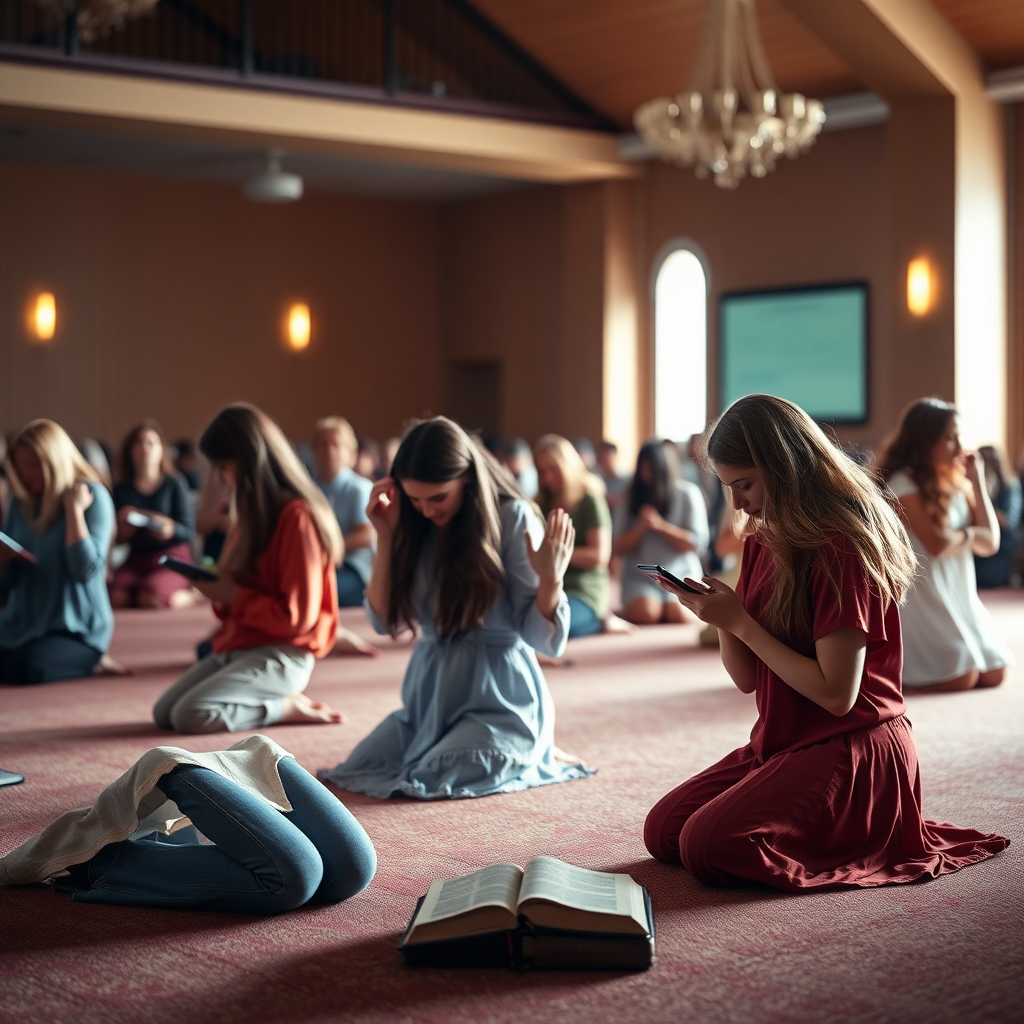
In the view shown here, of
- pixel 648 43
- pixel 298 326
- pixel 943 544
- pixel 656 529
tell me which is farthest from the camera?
pixel 298 326

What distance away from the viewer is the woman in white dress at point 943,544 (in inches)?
243

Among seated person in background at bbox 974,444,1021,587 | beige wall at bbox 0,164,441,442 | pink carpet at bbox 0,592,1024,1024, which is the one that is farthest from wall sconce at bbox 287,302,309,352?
pink carpet at bbox 0,592,1024,1024

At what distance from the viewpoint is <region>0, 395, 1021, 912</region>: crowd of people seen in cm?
333

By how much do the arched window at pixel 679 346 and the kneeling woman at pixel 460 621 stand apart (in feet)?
32.0

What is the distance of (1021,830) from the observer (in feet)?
12.9

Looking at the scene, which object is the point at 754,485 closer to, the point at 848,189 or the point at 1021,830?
the point at 1021,830

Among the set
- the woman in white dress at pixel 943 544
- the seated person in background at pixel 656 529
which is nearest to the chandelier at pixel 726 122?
the seated person in background at pixel 656 529

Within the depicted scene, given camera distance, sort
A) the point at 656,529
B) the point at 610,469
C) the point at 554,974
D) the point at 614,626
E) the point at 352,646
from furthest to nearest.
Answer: the point at 610,469, the point at 656,529, the point at 614,626, the point at 352,646, the point at 554,974

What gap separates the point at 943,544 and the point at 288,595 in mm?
2854

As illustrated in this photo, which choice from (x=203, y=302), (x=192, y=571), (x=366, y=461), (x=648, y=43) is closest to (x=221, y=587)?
(x=192, y=571)

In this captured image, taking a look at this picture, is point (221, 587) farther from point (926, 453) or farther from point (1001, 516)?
point (1001, 516)

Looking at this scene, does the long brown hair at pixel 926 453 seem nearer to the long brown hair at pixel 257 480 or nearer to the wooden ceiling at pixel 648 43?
the long brown hair at pixel 257 480

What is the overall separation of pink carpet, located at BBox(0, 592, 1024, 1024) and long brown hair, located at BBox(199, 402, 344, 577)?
38.7 inches

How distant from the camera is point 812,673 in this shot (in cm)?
333
